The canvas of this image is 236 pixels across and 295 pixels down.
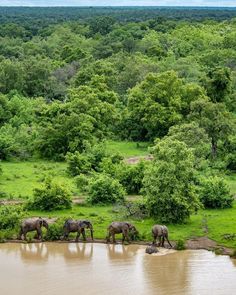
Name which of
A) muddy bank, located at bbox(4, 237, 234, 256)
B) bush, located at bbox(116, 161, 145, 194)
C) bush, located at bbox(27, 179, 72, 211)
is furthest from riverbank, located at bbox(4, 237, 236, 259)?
bush, located at bbox(116, 161, 145, 194)

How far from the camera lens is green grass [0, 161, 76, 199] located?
3709cm

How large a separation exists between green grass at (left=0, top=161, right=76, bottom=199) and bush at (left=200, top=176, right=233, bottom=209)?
8088 millimetres

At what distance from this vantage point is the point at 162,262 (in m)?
26.4

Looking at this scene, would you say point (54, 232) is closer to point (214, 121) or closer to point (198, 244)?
point (198, 244)

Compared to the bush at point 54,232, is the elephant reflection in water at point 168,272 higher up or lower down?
lower down

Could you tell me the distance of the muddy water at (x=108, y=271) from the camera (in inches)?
920

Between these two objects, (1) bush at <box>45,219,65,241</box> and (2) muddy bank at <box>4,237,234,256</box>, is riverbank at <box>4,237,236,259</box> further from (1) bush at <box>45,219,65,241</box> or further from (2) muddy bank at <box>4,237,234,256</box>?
(1) bush at <box>45,219,65,241</box>

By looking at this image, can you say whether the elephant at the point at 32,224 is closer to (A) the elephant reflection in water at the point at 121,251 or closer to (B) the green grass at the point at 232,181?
(A) the elephant reflection in water at the point at 121,251

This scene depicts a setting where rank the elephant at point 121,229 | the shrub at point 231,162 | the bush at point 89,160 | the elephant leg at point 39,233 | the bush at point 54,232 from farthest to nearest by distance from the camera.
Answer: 1. the shrub at point 231,162
2. the bush at point 89,160
3. the bush at point 54,232
4. the elephant leg at point 39,233
5. the elephant at point 121,229

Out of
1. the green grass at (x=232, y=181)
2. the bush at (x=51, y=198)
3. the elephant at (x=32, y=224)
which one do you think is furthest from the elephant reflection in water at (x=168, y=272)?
the green grass at (x=232, y=181)

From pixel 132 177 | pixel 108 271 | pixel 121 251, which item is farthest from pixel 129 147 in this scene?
pixel 108 271

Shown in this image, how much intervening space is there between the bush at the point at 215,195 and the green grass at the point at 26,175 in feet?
26.5

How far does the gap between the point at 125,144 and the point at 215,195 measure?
777 inches

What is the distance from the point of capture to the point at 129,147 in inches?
2032
